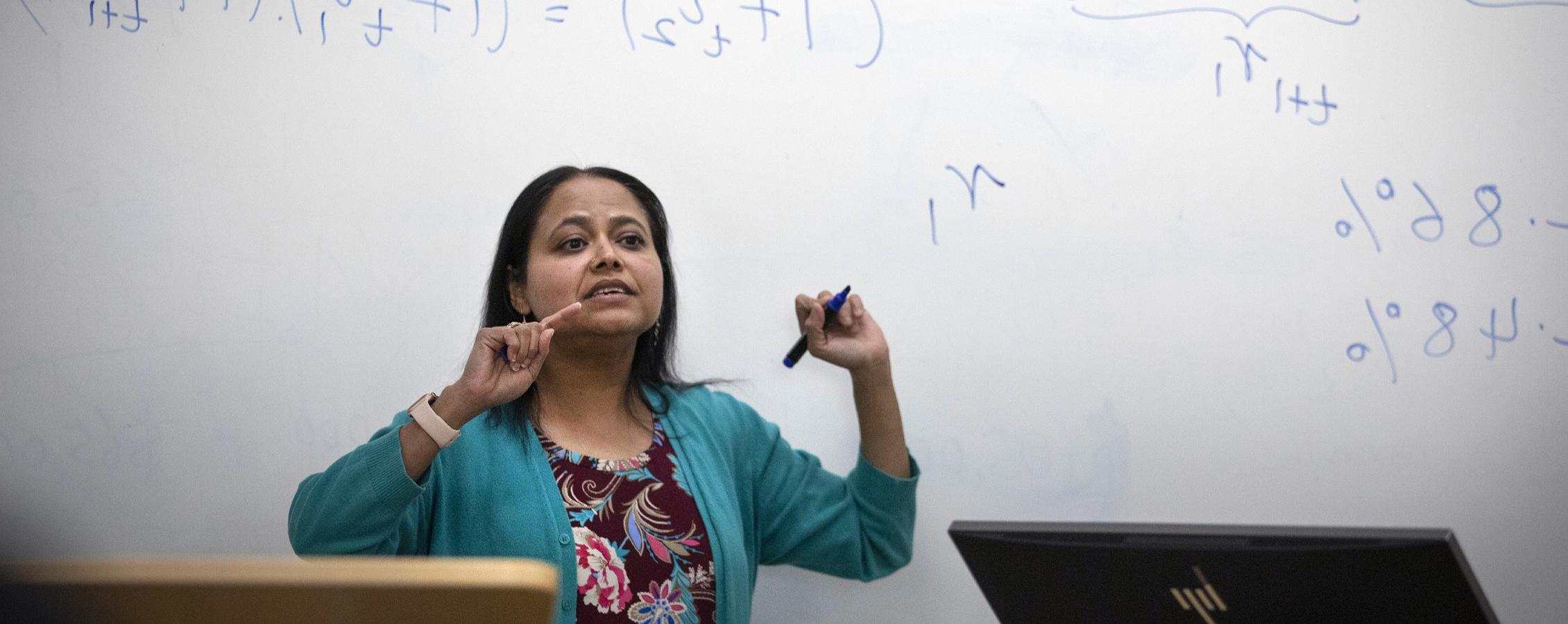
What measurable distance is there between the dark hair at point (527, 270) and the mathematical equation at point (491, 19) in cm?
23

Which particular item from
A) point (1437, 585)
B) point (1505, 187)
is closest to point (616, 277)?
point (1437, 585)

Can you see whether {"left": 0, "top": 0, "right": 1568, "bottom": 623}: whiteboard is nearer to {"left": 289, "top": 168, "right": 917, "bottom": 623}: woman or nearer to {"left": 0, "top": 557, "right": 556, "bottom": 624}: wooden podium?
{"left": 289, "top": 168, "right": 917, "bottom": 623}: woman

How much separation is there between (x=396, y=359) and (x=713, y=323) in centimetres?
45

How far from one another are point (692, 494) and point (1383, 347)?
0.98m

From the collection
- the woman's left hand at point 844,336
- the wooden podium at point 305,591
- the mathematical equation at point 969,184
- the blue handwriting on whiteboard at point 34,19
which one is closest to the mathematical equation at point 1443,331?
the mathematical equation at point 969,184

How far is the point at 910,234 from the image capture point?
170cm

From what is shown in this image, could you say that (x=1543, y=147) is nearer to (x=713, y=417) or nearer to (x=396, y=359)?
(x=713, y=417)

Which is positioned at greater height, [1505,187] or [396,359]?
[1505,187]

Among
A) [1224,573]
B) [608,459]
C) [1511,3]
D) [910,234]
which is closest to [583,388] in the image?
[608,459]

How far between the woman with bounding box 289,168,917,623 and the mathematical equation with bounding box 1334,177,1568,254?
70 cm

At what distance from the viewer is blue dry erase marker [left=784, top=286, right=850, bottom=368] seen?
1.55 metres

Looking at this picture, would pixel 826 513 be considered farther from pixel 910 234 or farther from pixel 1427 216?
pixel 1427 216

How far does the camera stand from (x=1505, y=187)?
165 cm

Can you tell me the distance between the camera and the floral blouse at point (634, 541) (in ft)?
4.43
